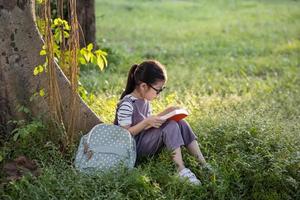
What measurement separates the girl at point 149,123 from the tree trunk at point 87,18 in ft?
11.8

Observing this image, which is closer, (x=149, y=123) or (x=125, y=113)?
(x=149, y=123)

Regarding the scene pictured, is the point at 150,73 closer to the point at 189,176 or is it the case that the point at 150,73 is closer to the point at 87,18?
the point at 189,176

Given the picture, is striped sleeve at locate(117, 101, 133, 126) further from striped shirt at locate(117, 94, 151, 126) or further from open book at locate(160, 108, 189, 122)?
open book at locate(160, 108, 189, 122)

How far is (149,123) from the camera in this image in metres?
4.40

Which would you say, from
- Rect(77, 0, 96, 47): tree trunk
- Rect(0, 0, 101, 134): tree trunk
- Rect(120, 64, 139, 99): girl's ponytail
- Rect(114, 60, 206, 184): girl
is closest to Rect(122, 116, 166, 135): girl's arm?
Rect(114, 60, 206, 184): girl

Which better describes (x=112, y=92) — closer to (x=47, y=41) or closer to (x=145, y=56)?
(x=47, y=41)

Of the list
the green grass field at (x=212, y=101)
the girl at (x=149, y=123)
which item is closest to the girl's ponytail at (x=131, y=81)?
the girl at (x=149, y=123)

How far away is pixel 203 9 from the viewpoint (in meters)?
16.7

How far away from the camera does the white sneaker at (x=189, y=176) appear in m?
4.25

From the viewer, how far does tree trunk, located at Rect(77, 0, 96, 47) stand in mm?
8070

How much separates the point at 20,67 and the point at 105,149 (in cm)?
95

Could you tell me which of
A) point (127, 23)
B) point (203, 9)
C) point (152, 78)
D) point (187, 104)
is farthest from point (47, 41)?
point (203, 9)

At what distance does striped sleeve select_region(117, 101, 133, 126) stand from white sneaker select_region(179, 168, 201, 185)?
563 millimetres

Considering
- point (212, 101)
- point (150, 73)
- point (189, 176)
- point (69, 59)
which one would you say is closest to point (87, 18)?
point (212, 101)
